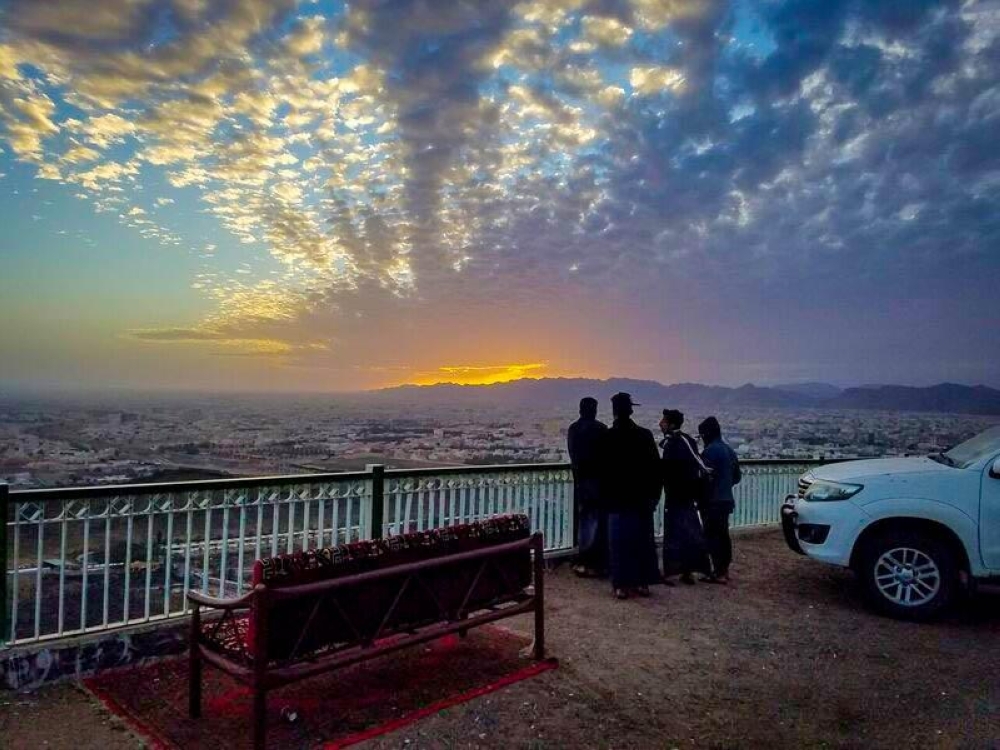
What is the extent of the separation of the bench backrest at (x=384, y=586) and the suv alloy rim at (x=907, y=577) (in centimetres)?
382

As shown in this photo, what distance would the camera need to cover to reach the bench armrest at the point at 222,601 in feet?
13.0

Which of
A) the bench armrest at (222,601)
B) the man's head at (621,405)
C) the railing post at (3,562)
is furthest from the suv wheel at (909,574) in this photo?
the railing post at (3,562)

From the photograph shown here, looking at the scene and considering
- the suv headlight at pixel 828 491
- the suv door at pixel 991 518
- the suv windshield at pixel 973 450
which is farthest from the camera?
the suv headlight at pixel 828 491

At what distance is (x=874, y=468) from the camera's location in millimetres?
7684

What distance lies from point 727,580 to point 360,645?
538 centimetres

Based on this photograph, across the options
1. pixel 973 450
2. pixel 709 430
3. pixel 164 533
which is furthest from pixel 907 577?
pixel 164 533

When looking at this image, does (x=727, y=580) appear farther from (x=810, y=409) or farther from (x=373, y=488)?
(x=810, y=409)

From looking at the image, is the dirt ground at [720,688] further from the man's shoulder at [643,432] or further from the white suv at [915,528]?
the man's shoulder at [643,432]

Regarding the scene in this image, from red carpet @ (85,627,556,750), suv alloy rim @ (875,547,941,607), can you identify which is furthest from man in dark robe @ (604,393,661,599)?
→ suv alloy rim @ (875,547,941,607)

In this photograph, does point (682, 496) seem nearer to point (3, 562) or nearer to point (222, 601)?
point (222, 601)

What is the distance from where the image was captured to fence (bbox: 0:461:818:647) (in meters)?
4.87

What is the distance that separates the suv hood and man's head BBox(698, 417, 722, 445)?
1.13 m

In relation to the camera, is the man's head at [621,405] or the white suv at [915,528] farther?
the man's head at [621,405]

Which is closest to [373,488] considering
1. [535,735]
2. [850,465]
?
[535,735]
